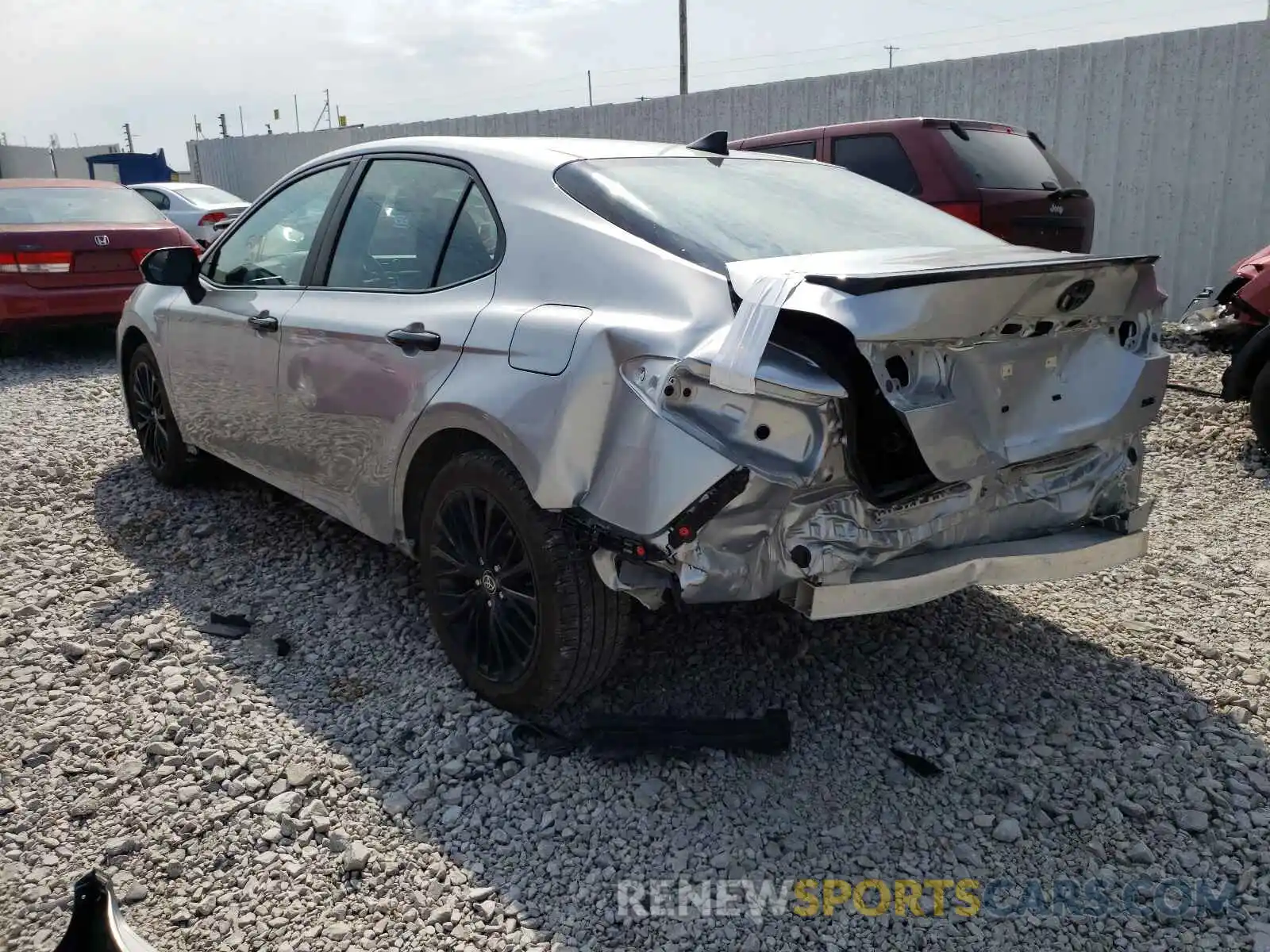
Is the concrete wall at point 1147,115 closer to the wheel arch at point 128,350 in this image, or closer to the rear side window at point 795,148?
the rear side window at point 795,148

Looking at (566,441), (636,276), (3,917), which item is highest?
(636,276)

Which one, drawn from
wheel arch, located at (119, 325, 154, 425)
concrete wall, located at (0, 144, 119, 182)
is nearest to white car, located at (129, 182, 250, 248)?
wheel arch, located at (119, 325, 154, 425)

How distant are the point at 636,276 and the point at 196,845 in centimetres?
186

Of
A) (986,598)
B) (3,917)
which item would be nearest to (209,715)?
(3,917)

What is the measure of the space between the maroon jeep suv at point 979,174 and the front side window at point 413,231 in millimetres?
4462

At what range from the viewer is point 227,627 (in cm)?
384

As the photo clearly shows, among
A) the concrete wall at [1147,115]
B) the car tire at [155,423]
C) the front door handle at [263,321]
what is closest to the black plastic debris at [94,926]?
the front door handle at [263,321]

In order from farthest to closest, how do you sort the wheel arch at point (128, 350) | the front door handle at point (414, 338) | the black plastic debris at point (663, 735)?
the wheel arch at point (128, 350) → the front door handle at point (414, 338) → the black plastic debris at point (663, 735)

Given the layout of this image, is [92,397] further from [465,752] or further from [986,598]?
[986,598]

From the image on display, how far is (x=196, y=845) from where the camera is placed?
265 centimetres

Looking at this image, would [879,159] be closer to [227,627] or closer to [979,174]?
[979,174]

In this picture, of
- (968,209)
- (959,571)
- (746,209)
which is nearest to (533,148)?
(746,209)

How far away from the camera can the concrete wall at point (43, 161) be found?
122ft

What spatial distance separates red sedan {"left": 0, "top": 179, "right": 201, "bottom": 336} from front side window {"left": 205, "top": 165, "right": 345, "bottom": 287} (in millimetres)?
4148
